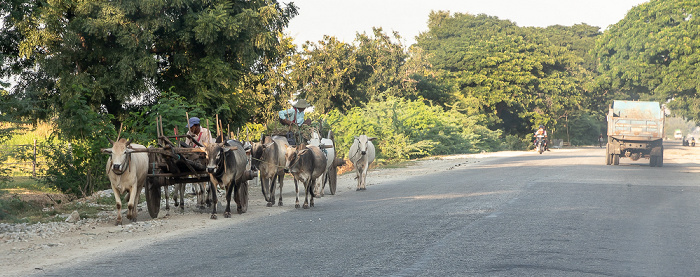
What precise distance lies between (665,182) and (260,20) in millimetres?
13331

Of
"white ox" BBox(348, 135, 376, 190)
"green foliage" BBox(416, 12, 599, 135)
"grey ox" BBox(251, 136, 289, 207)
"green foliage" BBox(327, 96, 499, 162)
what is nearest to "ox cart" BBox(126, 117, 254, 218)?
"grey ox" BBox(251, 136, 289, 207)

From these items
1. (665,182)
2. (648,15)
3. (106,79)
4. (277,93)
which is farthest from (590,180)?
(648,15)

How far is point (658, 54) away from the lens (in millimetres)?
55844

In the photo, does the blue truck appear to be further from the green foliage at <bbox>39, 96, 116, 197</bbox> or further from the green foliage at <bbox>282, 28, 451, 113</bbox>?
the green foliage at <bbox>39, 96, 116, 197</bbox>

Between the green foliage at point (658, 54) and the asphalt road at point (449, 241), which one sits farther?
the green foliage at point (658, 54)

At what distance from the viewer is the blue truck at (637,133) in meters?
27.3

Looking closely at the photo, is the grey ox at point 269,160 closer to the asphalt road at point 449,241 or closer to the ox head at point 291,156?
the ox head at point 291,156

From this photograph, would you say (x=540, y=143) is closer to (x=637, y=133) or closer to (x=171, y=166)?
(x=637, y=133)

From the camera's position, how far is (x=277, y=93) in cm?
3581

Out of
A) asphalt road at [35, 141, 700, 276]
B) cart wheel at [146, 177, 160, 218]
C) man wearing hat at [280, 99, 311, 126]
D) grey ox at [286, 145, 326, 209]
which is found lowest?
asphalt road at [35, 141, 700, 276]

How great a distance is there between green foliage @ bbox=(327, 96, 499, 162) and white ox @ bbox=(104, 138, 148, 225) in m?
20.1

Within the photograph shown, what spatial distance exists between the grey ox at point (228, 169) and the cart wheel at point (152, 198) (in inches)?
41.6

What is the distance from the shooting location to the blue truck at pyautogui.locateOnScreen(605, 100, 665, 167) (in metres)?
27.3

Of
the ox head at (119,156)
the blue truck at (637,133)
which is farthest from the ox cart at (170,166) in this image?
the blue truck at (637,133)
